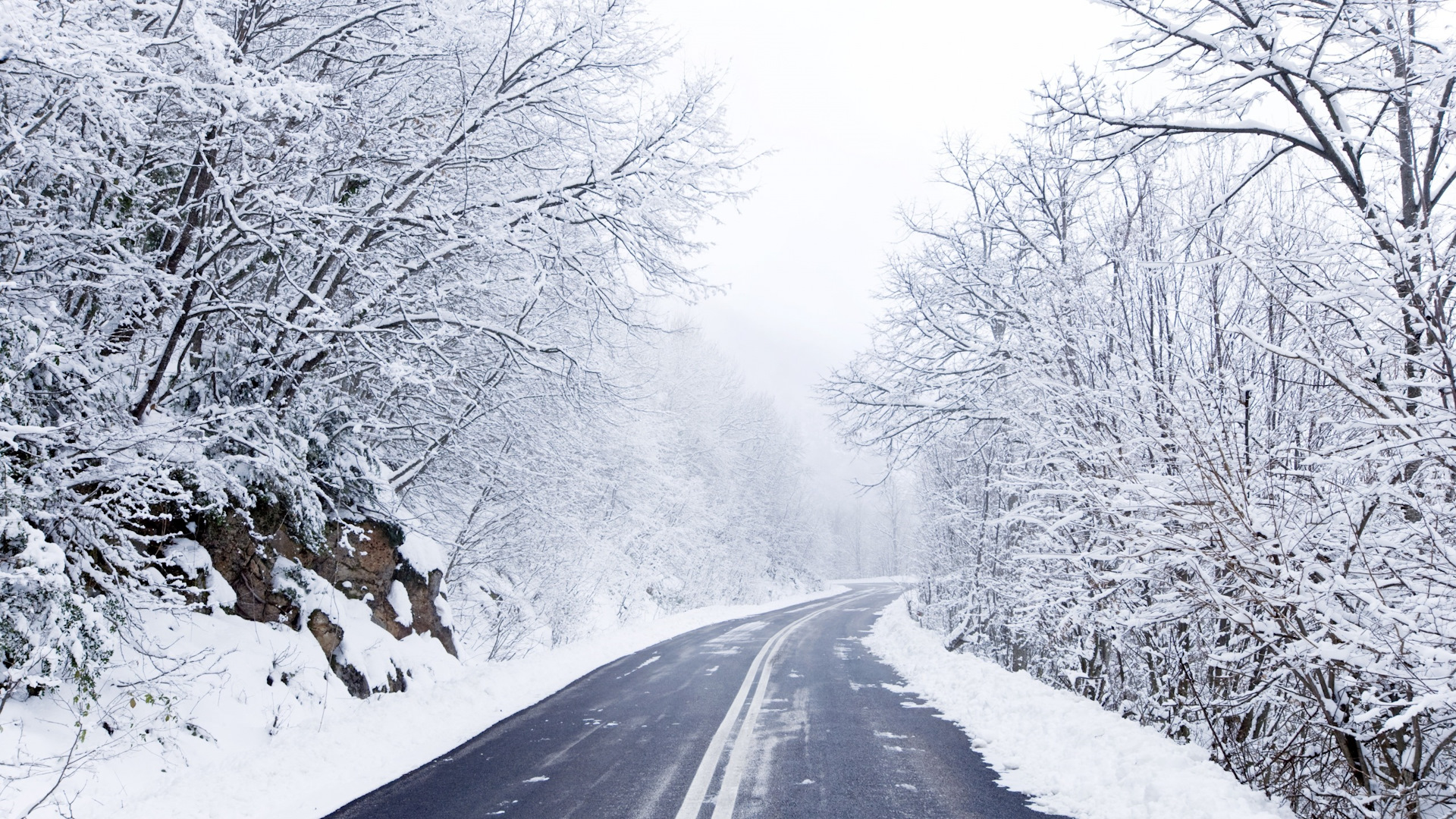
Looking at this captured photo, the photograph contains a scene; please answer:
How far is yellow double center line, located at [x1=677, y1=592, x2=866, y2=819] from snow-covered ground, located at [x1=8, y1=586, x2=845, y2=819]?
236cm

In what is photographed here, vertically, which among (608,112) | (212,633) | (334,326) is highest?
(608,112)

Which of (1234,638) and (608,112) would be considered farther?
(608,112)

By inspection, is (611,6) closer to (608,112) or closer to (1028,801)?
(608,112)

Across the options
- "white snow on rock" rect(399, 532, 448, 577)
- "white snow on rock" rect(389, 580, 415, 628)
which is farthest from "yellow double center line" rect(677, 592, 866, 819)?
"white snow on rock" rect(399, 532, 448, 577)

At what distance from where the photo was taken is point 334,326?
673 cm

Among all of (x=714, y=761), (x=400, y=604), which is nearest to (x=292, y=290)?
(x=400, y=604)

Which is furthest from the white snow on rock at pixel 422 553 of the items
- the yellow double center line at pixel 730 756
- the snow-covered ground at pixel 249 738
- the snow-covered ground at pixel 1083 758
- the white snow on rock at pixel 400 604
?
the snow-covered ground at pixel 1083 758

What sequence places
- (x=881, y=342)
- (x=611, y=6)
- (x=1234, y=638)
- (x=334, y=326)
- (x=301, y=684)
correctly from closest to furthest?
(x=1234, y=638) → (x=334, y=326) → (x=301, y=684) → (x=611, y=6) → (x=881, y=342)

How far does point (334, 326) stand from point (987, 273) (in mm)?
7954

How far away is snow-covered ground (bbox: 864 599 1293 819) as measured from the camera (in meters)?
4.36

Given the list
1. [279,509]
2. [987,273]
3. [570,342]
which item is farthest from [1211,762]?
[570,342]

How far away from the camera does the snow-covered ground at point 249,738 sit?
4.80 m

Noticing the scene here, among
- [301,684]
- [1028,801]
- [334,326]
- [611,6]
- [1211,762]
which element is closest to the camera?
[1028,801]

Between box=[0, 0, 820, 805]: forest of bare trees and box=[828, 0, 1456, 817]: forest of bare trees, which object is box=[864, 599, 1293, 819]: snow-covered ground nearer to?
box=[828, 0, 1456, 817]: forest of bare trees
